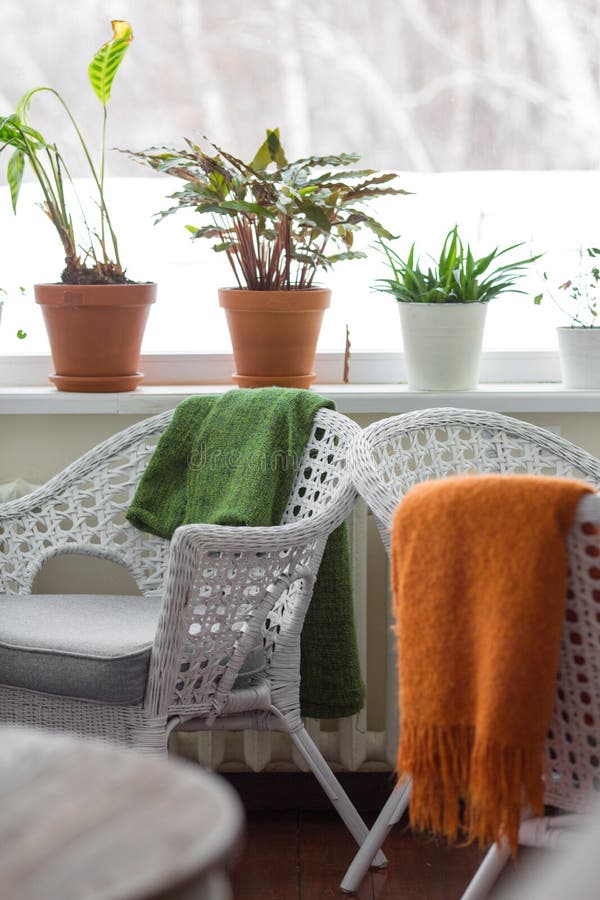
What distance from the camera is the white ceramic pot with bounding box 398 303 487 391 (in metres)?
2.19

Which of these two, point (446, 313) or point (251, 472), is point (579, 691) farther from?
point (446, 313)

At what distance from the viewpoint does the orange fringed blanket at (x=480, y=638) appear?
1.16m

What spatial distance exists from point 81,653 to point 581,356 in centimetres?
120

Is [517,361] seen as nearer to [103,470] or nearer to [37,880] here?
[103,470]

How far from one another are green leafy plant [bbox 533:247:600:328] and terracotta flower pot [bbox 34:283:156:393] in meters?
0.82

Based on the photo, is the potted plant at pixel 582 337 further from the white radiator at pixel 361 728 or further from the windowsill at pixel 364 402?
the white radiator at pixel 361 728

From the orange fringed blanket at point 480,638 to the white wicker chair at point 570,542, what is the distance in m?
0.04

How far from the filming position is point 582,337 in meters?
2.26

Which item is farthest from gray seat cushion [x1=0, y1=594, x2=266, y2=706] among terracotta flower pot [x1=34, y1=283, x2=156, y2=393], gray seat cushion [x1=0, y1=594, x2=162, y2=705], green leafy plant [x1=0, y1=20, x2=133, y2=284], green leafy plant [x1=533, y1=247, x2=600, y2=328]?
green leafy plant [x1=533, y1=247, x2=600, y2=328]

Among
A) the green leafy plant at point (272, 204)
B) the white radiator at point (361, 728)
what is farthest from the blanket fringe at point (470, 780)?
the green leafy plant at point (272, 204)

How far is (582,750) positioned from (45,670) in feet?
2.61

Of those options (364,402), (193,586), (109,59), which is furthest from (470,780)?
(109,59)

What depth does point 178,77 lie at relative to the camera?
2395mm

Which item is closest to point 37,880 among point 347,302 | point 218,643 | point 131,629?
point 218,643
